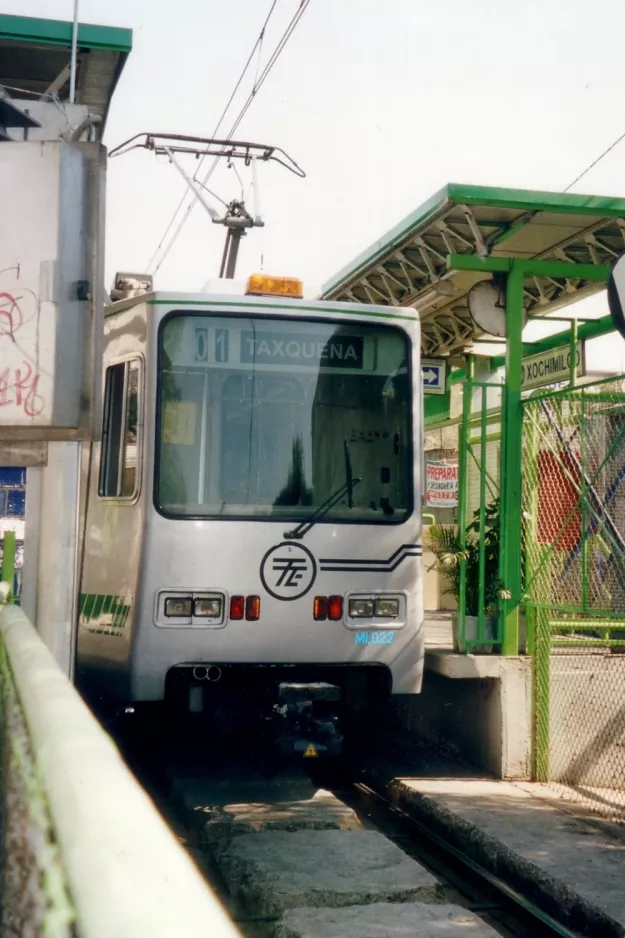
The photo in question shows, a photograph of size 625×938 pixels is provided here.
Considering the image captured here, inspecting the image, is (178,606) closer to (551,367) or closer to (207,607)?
(207,607)

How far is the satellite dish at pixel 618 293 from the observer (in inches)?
206

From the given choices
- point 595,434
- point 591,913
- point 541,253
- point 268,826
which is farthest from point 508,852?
point 541,253

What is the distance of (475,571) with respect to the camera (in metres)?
8.89

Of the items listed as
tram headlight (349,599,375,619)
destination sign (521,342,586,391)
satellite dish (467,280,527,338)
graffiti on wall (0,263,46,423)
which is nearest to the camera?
graffiti on wall (0,263,46,423)

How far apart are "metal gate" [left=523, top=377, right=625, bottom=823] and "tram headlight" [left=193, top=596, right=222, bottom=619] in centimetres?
239

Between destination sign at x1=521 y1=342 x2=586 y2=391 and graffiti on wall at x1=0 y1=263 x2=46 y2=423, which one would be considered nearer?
graffiti on wall at x1=0 y1=263 x2=46 y2=423

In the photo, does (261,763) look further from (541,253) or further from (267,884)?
(541,253)

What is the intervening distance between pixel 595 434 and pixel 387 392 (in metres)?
1.40

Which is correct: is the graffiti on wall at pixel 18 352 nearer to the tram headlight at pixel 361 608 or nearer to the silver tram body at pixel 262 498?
the silver tram body at pixel 262 498

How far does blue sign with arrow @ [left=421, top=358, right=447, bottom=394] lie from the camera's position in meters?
12.3

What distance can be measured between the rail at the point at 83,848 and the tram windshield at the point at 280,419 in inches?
202

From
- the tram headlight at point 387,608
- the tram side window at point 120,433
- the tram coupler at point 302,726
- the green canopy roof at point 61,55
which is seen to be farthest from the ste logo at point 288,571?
the green canopy roof at point 61,55

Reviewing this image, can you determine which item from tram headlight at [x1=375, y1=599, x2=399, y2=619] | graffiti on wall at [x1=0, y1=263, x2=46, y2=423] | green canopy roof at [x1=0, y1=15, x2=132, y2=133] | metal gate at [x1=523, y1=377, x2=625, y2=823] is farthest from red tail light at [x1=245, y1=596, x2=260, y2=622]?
graffiti on wall at [x1=0, y1=263, x2=46, y2=423]

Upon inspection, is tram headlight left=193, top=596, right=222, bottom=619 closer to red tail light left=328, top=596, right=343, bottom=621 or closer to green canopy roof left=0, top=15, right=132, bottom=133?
red tail light left=328, top=596, right=343, bottom=621
